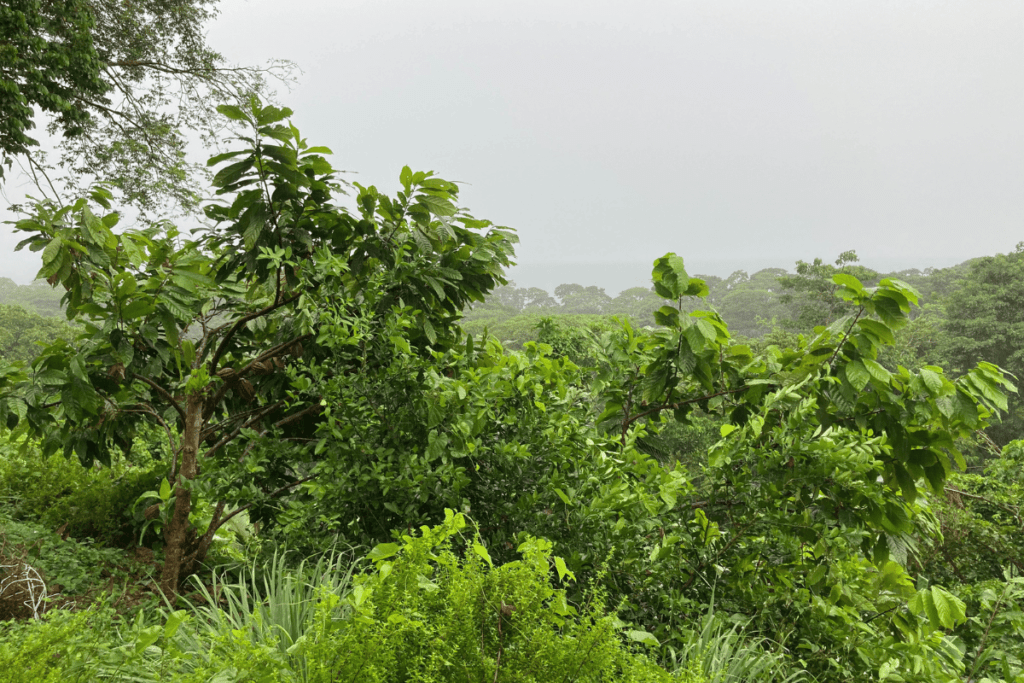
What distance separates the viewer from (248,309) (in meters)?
2.62

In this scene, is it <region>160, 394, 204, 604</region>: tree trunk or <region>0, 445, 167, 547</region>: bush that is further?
<region>0, 445, 167, 547</region>: bush

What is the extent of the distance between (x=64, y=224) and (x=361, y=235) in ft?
3.57

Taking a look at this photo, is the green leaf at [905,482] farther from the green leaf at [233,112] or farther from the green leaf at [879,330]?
the green leaf at [233,112]

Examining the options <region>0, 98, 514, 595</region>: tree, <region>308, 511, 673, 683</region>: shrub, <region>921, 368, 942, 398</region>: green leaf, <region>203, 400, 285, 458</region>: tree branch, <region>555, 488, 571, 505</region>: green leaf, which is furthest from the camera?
<region>203, 400, 285, 458</region>: tree branch

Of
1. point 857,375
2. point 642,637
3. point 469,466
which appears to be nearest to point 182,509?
point 469,466

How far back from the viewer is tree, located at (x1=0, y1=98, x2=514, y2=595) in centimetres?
195

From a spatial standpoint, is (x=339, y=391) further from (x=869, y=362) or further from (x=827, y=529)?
(x=869, y=362)

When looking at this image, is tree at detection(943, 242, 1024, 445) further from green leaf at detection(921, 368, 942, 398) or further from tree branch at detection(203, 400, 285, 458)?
tree branch at detection(203, 400, 285, 458)

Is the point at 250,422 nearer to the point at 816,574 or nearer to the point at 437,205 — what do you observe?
the point at 437,205

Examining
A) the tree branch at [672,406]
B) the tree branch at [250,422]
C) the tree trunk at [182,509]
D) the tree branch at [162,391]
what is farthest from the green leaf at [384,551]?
the tree branch at [162,391]

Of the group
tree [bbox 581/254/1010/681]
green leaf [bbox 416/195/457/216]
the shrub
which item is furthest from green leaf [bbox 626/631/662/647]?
green leaf [bbox 416/195/457/216]

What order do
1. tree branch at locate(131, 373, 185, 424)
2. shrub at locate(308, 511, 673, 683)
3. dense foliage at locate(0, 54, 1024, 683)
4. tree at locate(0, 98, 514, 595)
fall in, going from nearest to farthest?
shrub at locate(308, 511, 673, 683)
dense foliage at locate(0, 54, 1024, 683)
tree at locate(0, 98, 514, 595)
tree branch at locate(131, 373, 185, 424)

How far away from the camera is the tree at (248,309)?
1.95m

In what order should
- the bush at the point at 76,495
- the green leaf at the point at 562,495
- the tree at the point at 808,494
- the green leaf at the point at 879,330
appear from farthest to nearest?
1. the bush at the point at 76,495
2. the green leaf at the point at 879,330
3. the tree at the point at 808,494
4. the green leaf at the point at 562,495
